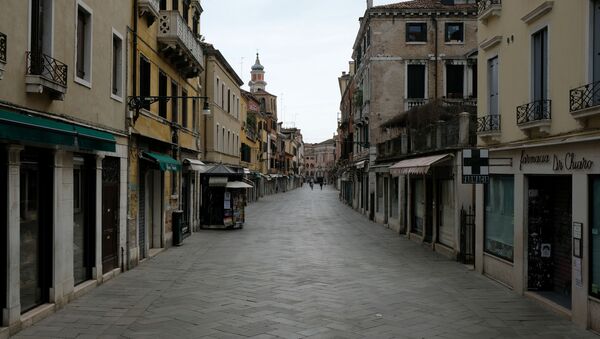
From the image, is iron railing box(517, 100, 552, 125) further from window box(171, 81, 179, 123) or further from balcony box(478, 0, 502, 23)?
window box(171, 81, 179, 123)

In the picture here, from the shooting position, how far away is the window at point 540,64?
10430 millimetres

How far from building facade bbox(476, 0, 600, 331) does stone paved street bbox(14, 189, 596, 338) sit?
0.68m

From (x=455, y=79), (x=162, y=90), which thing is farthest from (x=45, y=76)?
(x=455, y=79)

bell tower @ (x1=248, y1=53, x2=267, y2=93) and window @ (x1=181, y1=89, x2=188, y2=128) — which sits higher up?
bell tower @ (x1=248, y1=53, x2=267, y2=93)

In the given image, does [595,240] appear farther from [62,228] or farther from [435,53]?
[435,53]

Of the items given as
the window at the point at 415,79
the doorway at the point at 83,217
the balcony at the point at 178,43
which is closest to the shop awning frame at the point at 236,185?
the balcony at the point at 178,43

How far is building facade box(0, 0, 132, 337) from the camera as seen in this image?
25.9 ft

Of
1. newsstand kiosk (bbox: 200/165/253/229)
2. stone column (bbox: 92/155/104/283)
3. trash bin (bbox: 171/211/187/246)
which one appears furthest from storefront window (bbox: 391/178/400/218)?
stone column (bbox: 92/155/104/283)

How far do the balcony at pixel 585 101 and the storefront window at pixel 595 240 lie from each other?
1027 mm

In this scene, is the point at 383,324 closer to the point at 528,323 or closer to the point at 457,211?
the point at 528,323

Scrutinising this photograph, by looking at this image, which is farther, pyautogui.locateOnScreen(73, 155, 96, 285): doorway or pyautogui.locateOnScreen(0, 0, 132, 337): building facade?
pyautogui.locateOnScreen(73, 155, 96, 285): doorway

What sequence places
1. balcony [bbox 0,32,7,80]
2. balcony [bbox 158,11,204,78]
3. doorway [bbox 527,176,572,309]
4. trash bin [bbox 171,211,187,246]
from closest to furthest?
1. balcony [bbox 0,32,7,80]
2. doorway [bbox 527,176,572,309]
3. balcony [bbox 158,11,204,78]
4. trash bin [bbox 171,211,187,246]

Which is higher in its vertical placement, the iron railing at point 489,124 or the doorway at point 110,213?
the iron railing at point 489,124

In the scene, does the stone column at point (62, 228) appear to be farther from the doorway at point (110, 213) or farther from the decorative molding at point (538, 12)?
the decorative molding at point (538, 12)
